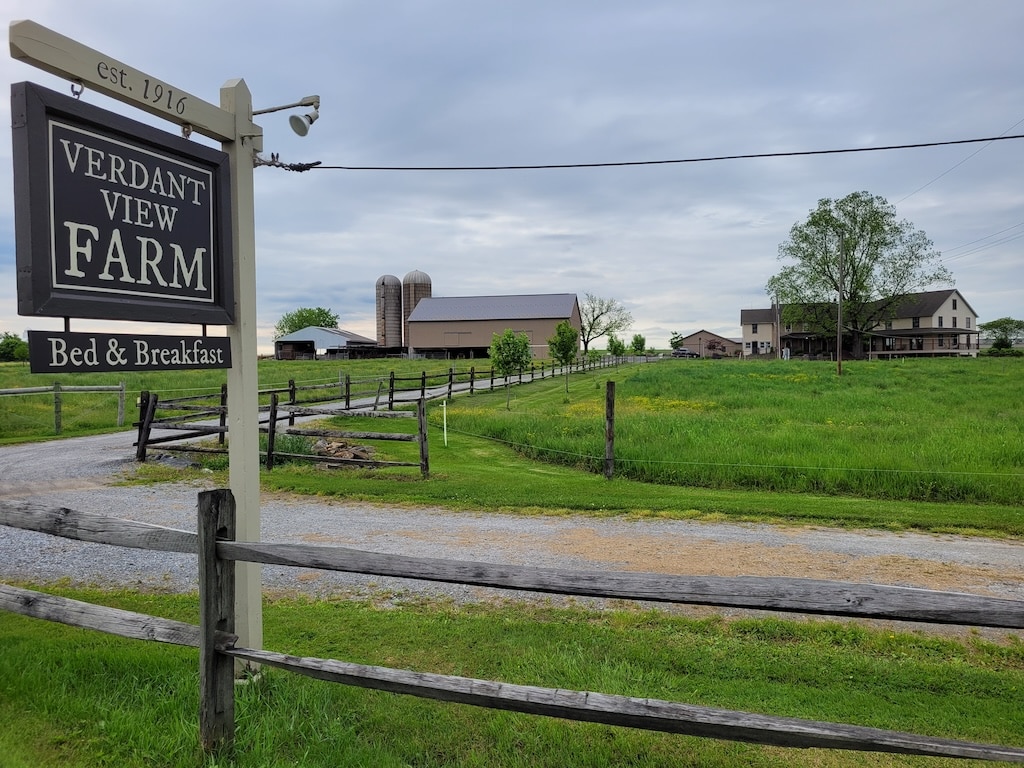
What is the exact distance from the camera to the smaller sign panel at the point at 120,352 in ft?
9.80

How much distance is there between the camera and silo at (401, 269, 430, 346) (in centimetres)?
8475

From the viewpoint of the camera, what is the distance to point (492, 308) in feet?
249

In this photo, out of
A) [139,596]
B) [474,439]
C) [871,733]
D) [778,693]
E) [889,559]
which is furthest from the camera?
[474,439]

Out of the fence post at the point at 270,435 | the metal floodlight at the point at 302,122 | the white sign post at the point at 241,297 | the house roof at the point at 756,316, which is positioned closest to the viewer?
the white sign post at the point at 241,297

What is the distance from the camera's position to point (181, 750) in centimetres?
327

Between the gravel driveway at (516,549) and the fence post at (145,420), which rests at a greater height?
the fence post at (145,420)

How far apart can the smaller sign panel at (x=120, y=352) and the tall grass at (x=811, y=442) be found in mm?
9474

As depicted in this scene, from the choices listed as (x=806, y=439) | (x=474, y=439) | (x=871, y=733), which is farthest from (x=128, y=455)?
(x=871, y=733)

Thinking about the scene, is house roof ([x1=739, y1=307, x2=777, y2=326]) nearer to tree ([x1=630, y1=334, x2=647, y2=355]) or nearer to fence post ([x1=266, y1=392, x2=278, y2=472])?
tree ([x1=630, y1=334, x2=647, y2=355])

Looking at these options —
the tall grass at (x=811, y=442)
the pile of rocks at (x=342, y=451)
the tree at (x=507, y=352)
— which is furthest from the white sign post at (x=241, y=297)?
the tree at (x=507, y=352)

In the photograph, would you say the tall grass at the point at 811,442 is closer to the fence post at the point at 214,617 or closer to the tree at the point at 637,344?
the fence post at the point at 214,617

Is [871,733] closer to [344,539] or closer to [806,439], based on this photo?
[344,539]

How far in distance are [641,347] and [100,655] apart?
9313 centimetres

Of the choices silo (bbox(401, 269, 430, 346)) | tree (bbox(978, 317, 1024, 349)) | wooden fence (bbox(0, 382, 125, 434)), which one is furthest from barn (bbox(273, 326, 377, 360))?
tree (bbox(978, 317, 1024, 349))
